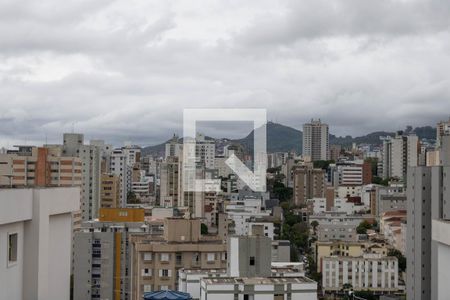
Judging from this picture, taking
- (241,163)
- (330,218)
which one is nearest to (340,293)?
(330,218)

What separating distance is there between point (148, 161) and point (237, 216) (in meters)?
6.08

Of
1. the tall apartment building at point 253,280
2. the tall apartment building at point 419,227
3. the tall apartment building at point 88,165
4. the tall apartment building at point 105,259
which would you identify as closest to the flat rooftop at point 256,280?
the tall apartment building at point 253,280

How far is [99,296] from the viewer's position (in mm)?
6492

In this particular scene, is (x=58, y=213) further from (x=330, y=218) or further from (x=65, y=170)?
(x=330, y=218)

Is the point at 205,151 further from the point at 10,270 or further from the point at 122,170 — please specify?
the point at 122,170

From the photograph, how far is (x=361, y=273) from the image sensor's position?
10.5 metres

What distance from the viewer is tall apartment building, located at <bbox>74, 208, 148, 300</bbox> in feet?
20.4

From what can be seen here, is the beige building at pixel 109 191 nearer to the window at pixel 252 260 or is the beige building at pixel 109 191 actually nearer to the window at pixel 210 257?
the window at pixel 210 257

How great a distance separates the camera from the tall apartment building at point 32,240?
1161 mm

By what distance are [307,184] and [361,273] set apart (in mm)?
6214

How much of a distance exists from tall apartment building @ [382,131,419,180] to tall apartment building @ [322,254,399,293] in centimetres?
868

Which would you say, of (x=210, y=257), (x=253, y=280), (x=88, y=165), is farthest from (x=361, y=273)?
(x=253, y=280)

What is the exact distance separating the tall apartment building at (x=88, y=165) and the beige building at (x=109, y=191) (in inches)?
10.0

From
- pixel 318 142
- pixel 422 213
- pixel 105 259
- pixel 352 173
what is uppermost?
pixel 318 142
